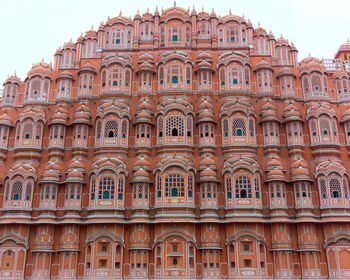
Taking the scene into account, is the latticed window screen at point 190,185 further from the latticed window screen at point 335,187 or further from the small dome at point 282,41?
the small dome at point 282,41

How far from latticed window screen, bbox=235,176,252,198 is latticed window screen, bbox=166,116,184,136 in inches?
269

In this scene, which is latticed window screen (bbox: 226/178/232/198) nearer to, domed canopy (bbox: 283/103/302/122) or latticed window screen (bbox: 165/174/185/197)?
latticed window screen (bbox: 165/174/185/197)

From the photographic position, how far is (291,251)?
3008cm

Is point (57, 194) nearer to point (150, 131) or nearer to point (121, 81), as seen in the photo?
point (150, 131)

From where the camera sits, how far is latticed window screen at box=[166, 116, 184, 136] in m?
33.7

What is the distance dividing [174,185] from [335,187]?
14161mm

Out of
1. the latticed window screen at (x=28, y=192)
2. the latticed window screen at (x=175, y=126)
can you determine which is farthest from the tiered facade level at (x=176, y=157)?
the latticed window screen at (x=175, y=126)

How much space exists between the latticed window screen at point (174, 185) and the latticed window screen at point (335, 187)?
12986mm

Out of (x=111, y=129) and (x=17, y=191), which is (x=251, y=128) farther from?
(x=17, y=191)

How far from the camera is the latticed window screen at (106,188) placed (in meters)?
31.7

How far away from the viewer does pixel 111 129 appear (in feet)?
112

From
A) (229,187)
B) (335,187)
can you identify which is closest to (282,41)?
(335,187)

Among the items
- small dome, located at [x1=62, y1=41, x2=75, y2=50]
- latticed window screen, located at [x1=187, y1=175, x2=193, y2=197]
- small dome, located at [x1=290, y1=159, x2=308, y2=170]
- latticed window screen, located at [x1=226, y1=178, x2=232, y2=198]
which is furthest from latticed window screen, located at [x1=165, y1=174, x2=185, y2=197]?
small dome, located at [x1=62, y1=41, x2=75, y2=50]

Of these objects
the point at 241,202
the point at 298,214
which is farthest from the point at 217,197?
the point at 298,214
